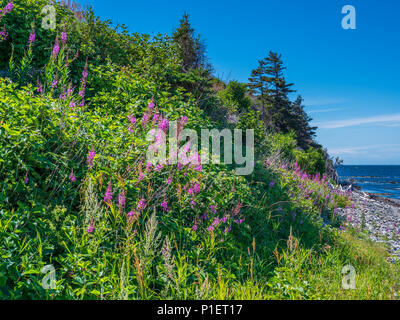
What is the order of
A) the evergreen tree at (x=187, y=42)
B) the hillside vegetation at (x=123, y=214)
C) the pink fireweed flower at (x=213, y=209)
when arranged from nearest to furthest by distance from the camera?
the hillside vegetation at (x=123, y=214)
the pink fireweed flower at (x=213, y=209)
the evergreen tree at (x=187, y=42)

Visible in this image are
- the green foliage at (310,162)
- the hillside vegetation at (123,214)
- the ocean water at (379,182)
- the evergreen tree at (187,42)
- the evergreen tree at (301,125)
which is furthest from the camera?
the ocean water at (379,182)

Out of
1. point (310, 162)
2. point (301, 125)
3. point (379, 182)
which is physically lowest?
point (379, 182)

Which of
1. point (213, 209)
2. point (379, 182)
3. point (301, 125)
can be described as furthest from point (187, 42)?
point (379, 182)

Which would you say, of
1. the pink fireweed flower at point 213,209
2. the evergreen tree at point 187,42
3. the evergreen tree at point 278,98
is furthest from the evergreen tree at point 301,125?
the pink fireweed flower at point 213,209

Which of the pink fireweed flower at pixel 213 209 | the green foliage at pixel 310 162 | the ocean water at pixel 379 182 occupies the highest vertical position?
the green foliage at pixel 310 162

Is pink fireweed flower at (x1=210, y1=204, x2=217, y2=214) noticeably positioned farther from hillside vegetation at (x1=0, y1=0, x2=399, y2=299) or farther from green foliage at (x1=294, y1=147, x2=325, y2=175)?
green foliage at (x1=294, y1=147, x2=325, y2=175)

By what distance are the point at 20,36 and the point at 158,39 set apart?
4.27m

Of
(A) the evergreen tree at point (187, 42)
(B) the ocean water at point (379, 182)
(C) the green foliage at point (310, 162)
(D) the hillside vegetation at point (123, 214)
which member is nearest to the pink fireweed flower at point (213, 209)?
(D) the hillside vegetation at point (123, 214)

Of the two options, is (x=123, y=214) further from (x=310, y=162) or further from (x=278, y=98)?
(x=278, y=98)

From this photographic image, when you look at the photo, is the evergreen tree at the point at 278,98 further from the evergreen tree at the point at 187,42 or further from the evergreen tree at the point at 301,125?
the evergreen tree at the point at 187,42

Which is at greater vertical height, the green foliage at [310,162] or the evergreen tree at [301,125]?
the evergreen tree at [301,125]

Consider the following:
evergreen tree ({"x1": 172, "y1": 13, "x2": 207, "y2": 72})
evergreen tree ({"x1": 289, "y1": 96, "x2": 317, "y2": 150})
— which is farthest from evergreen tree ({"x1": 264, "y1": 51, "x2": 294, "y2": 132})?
evergreen tree ({"x1": 172, "y1": 13, "x2": 207, "y2": 72})

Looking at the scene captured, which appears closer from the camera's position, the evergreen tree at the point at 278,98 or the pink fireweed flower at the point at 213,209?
the pink fireweed flower at the point at 213,209

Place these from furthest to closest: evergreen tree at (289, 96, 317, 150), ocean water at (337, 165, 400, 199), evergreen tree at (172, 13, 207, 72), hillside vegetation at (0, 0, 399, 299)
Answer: ocean water at (337, 165, 400, 199) < evergreen tree at (289, 96, 317, 150) < evergreen tree at (172, 13, 207, 72) < hillside vegetation at (0, 0, 399, 299)
